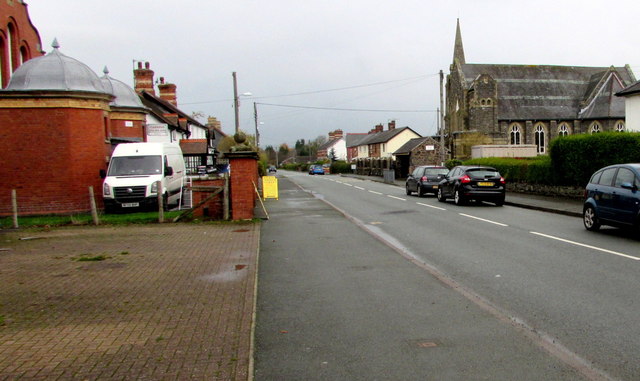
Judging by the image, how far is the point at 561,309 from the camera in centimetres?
611

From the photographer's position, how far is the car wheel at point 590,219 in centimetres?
1283

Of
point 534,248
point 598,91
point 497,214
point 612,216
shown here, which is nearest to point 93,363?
point 534,248

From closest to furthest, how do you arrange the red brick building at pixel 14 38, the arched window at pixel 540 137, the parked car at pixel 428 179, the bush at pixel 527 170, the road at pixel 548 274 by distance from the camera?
the road at pixel 548 274 → the red brick building at pixel 14 38 → the bush at pixel 527 170 → the parked car at pixel 428 179 → the arched window at pixel 540 137

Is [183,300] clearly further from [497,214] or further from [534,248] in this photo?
[497,214]

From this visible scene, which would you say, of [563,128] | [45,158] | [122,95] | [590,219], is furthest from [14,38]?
[563,128]

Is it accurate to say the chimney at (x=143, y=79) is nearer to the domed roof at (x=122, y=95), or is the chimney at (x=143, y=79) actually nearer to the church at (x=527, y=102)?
the domed roof at (x=122, y=95)

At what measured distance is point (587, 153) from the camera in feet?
69.6

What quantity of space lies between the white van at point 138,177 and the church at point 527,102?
152ft

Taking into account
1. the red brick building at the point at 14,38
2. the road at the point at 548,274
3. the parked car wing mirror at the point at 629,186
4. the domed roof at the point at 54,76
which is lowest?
the road at the point at 548,274

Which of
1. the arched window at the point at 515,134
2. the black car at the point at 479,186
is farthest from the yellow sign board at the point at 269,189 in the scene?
the arched window at the point at 515,134

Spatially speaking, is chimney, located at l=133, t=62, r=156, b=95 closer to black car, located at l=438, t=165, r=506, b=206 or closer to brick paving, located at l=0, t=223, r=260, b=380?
black car, located at l=438, t=165, r=506, b=206

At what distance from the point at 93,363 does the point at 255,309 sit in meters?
2.08

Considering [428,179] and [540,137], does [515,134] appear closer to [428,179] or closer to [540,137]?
[540,137]

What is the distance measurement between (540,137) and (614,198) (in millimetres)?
56217
